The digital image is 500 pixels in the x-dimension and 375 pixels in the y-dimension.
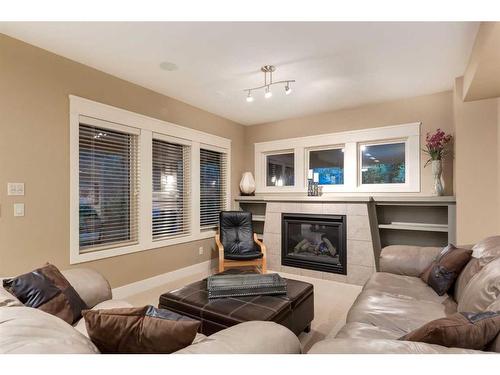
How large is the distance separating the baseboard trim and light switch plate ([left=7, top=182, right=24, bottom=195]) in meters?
1.46

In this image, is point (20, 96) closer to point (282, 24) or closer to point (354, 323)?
point (282, 24)

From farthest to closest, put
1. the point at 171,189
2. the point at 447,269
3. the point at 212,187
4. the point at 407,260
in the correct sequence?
the point at 212,187, the point at 171,189, the point at 407,260, the point at 447,269

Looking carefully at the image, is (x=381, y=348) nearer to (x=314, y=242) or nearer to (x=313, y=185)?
(x=314, y=242)

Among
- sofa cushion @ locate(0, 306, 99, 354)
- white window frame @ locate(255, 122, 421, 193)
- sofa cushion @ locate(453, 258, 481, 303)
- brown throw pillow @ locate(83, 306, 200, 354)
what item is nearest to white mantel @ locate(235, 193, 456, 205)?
white window frame @ locate(255, 122, 421, 193)

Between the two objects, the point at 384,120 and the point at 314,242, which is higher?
the point at 384,120

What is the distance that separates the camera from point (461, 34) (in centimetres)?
231

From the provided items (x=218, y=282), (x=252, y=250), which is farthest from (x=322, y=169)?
(x=218, y=282)

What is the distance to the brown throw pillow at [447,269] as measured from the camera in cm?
207

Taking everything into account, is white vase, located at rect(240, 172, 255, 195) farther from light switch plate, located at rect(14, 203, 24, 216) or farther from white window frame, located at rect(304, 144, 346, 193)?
light switch plate, located at rect(14, 203, 24, 216)

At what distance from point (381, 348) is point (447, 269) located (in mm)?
1629

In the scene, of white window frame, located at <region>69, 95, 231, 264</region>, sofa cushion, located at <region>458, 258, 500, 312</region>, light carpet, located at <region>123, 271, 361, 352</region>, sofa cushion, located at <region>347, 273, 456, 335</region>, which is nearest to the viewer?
sofa cushion, located at <region>458, 258, 500, 312</region>

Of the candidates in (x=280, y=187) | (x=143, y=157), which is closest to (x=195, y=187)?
(x=143, y=157)

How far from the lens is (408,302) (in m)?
1.89

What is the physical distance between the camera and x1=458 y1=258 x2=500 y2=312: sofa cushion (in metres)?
1.42
